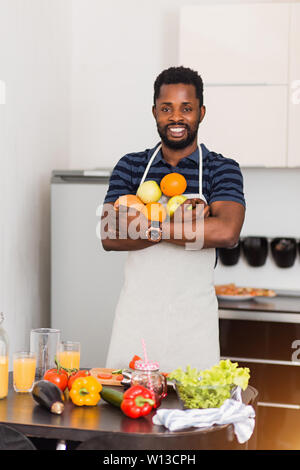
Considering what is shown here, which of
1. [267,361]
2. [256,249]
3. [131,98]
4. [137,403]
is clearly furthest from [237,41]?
[137,403]

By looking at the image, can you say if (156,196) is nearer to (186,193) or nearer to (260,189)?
(186,193)

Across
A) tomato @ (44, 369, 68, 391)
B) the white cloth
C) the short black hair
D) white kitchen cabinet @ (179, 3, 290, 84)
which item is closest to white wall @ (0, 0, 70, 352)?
white kitchen cabinet @ (179, 3, 290, 84)

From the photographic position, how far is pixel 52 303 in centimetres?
337

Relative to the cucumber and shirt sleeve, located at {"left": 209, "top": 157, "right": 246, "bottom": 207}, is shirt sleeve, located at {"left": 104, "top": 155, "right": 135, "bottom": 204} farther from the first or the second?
the cucumber

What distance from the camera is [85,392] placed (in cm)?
158

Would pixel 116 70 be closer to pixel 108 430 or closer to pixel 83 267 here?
pixel 83 267

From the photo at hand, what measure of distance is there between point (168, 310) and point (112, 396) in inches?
25.6

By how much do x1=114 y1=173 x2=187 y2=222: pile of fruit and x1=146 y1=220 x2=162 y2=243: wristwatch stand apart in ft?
0.11

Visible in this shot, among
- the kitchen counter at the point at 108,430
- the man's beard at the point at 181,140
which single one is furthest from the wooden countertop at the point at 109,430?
the man's beard at the point at 181,140

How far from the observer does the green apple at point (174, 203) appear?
2164 millimetres

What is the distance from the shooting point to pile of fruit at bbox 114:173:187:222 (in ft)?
7.11

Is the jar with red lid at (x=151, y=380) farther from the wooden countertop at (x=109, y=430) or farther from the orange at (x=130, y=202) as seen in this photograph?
the orange at (x=130, y=202)

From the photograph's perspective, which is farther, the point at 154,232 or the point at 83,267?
the point at 83,267

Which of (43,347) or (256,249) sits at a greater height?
(256,249)
